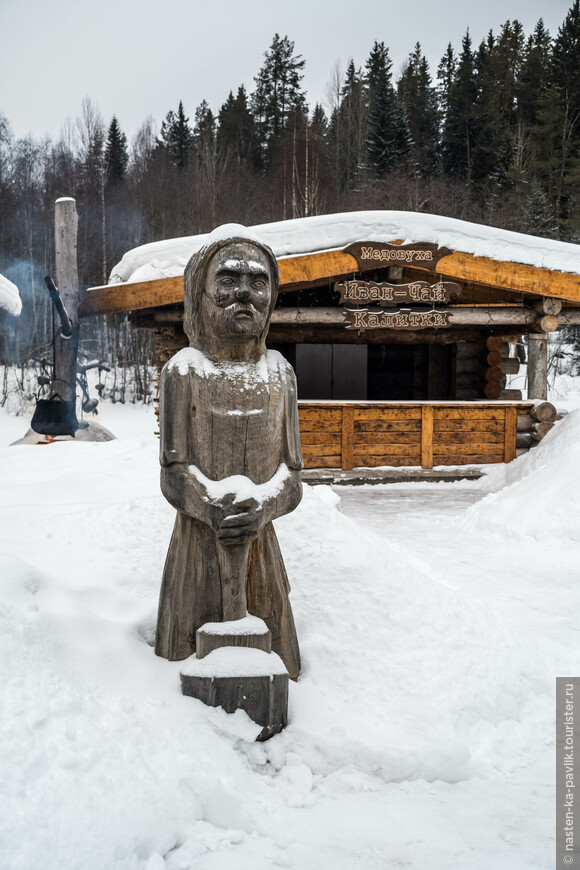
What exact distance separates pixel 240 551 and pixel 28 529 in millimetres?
2273

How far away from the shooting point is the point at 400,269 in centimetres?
953

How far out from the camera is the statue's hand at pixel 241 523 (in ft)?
8.30

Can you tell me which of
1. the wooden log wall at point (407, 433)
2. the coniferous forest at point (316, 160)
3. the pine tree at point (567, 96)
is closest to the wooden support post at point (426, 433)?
the wooden log wall at point (407, 433)

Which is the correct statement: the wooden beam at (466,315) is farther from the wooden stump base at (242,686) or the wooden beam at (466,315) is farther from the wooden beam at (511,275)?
the wooden stump base at (242,686)

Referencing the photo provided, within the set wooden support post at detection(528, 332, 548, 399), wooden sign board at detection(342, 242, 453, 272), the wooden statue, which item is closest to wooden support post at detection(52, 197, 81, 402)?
wooden sign board at detection(342, 242, 453, 272)

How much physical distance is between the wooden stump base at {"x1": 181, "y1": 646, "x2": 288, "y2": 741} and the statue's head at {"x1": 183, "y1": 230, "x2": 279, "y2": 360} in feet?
4.35

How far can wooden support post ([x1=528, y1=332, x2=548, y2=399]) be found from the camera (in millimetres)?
9969

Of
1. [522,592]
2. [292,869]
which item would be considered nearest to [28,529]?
[292,869]

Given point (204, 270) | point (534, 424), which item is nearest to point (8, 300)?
point (204, 270)

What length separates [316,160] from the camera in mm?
26531

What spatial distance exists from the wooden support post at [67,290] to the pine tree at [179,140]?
22.0 meters

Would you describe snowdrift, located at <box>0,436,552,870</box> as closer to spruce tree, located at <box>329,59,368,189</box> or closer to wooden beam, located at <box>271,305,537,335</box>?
wooden beam, located at <box>271,305,537,335</box>

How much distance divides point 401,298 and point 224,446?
734cm

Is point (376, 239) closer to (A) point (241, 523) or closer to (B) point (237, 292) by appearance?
(B) point (237, 292)
